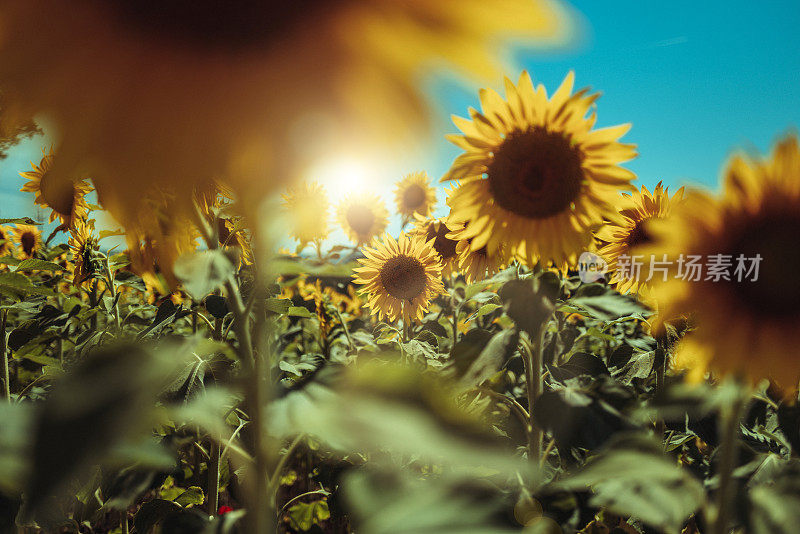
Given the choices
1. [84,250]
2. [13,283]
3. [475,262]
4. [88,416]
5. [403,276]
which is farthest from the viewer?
[403,276]

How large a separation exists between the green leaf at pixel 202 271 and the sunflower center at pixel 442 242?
1.53 metres

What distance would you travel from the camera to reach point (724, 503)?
66cm

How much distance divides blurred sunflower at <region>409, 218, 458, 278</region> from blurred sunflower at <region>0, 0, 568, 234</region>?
1.60 meters

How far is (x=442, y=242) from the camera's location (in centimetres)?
211

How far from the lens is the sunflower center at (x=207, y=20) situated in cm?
37

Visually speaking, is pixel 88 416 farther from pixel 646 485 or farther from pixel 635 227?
pixel 635 227

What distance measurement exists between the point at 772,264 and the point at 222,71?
838 millimetres

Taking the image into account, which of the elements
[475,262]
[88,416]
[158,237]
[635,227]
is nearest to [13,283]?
[158,237]

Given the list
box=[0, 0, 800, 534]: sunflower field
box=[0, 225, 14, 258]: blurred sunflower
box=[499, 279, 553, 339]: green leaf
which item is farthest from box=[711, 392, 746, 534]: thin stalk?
box=[0, 225, 14, 258]: blurred sunflower

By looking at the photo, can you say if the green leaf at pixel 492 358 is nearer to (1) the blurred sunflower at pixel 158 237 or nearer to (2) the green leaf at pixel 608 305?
(2) the green leaf at pixel 608 305

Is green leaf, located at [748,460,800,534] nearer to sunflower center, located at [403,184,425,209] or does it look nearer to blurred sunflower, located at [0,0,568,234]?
blurred sunflower, located at [0,0,568,234]

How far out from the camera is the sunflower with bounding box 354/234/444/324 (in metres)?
2.06

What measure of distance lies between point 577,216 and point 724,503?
1.92 ft

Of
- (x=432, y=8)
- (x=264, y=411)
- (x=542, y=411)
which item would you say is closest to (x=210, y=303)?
(x=264, y=411)
